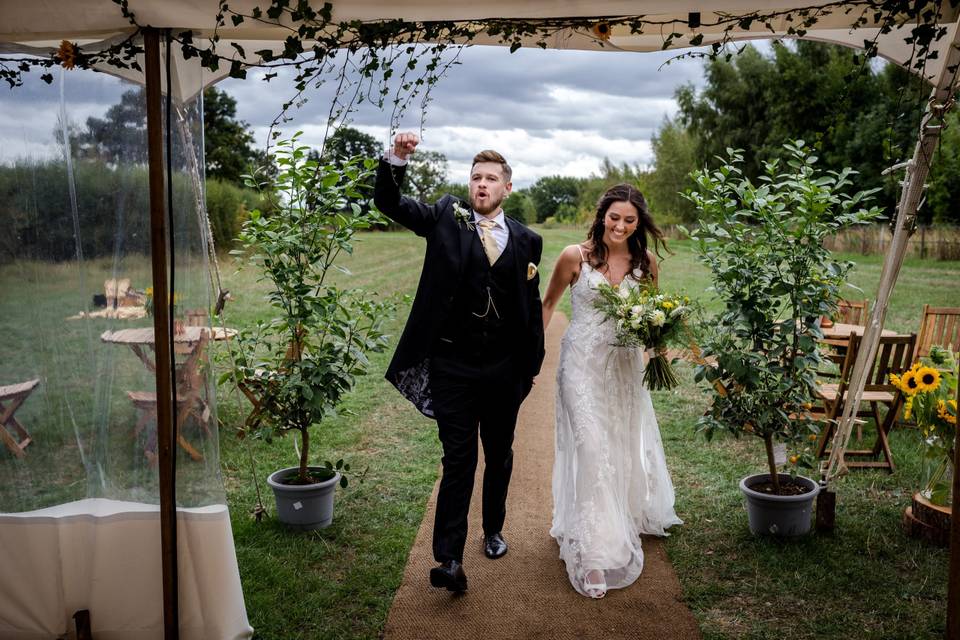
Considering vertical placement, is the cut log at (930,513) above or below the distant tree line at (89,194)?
below

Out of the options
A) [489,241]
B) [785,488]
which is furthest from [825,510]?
[489,241]

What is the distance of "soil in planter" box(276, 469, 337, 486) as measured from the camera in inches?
221

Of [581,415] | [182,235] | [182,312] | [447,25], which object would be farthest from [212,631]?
[447,25]

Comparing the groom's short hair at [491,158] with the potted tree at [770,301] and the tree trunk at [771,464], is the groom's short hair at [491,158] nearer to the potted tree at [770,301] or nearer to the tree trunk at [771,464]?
the potted tree at [770,301]

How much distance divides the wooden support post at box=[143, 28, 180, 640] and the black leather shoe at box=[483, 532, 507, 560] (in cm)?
194

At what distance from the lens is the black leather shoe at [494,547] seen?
508 centimetres

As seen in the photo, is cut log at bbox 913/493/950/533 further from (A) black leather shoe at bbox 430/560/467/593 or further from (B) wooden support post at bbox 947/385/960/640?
(A) black leather shoe at bbox 430/560/467/593

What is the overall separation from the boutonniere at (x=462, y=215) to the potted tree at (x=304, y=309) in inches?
29.7

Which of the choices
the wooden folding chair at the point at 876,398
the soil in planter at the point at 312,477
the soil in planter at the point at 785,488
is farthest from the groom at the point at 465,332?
the wooden folding chair at the point at 876,398

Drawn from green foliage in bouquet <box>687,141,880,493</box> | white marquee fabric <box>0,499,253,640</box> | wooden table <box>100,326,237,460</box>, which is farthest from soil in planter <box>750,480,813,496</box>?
wooden table <box>100,326,237,460</box>

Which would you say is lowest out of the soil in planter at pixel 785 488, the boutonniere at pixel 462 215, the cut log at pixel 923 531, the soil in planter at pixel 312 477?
the cut log at pixel 923 531

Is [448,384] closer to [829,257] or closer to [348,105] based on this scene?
[348,105]

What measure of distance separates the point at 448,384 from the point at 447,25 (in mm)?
1862

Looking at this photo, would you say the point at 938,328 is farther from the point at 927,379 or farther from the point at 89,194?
the point at 89,194
